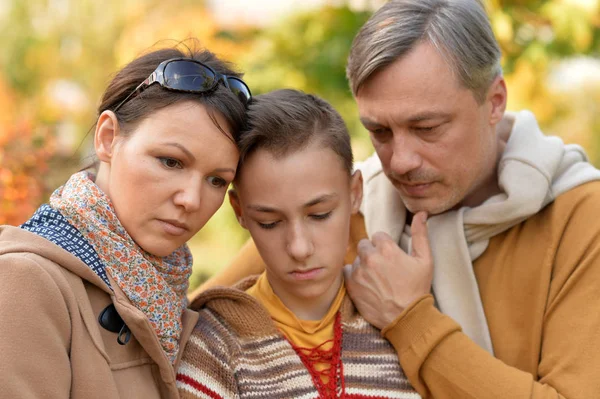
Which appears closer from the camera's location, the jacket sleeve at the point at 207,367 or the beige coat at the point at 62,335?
the beige coat at the point at 62,335

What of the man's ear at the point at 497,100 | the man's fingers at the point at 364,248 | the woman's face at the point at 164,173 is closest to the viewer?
the woman's face at the point at 164,173

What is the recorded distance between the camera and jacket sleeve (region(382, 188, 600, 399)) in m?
2.36

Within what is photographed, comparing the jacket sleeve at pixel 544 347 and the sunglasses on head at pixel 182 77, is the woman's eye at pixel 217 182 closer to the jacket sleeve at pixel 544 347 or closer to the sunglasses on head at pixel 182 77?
the sunglasses on head at pixel 182 77

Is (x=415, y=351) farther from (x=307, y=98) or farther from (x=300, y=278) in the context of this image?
(x=307, y=98)

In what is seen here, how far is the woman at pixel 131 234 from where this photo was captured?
1.89 m

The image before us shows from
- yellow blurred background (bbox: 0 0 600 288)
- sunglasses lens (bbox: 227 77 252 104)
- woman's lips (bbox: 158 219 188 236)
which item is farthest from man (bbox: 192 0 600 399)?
yellow blurred background (bbox: 0 0 600 288)

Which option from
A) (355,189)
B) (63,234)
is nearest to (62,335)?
(63,234)

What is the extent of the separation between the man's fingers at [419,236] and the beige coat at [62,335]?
3.37 ft

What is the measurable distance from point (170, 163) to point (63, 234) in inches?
13.9

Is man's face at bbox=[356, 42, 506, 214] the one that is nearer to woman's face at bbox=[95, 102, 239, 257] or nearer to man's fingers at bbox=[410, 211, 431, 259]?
man's fingers at bbox=[410, 211, 431, 259]

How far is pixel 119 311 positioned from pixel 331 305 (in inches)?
32.4

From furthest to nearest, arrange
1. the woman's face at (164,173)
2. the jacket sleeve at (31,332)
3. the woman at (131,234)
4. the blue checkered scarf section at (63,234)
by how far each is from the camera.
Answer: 1. the woman's face at (164,173)
2. the blue checkered scarf section at (63,234)
3. the woman at (131,234)
4. the jacket sleeve at (31,332)

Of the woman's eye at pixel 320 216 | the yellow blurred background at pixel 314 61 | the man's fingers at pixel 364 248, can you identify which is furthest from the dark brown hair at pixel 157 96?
the yellow blurred background at pixel 314 61

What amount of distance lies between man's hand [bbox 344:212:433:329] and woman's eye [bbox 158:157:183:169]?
32.0 inches
